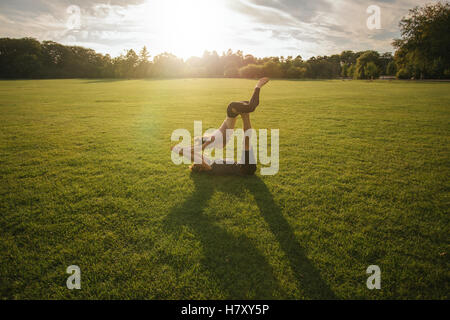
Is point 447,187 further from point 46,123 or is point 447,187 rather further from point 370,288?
point 46,123

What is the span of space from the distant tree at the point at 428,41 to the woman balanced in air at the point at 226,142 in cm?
6339

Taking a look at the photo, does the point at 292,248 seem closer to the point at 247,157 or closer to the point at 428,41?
the point at 247,157

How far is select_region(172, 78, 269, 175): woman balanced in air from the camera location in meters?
4.04

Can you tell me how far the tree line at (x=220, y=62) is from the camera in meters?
47.2

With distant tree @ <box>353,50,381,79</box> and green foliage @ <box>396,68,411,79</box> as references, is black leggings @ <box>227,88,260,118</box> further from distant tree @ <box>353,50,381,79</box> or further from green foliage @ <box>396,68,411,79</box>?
distant tree @ <box>353,50,381,79</box>

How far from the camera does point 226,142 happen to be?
4410mm

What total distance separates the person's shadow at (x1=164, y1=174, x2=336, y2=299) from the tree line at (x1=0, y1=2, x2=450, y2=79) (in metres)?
65.0

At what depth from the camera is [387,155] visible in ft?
19.4

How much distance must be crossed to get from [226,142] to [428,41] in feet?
217

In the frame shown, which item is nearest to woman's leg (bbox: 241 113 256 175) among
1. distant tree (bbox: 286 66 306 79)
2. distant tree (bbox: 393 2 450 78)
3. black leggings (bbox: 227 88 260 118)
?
black leggings (bbox: 227 88 260 118)

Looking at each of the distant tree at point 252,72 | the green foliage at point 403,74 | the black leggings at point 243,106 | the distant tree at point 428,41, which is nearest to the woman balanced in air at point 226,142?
the black leggings at point 243,106

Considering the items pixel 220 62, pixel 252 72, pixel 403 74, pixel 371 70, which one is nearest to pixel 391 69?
pixel 371 70

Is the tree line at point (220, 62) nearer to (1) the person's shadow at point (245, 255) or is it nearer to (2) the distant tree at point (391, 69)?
(2) the distant tree at point (391, 69)
